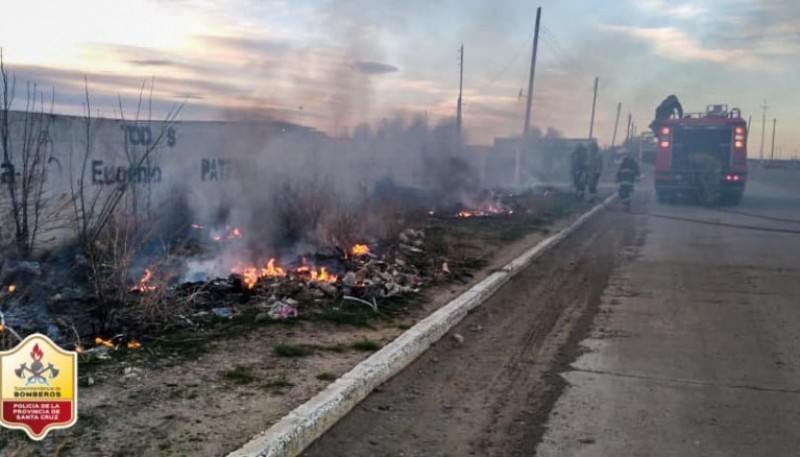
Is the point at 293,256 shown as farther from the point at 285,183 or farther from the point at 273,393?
the point at 273,393

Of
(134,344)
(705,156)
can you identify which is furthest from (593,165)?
(134,344)

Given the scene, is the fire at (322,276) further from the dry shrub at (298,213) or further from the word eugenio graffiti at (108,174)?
the word eugenio graffiti at (108,174)

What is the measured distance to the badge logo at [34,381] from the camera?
7.44 feet

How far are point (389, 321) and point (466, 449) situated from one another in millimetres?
2588

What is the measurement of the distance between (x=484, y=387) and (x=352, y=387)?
101 centimetres

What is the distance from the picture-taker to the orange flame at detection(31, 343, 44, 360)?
2277 mm

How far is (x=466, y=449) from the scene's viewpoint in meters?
3.65

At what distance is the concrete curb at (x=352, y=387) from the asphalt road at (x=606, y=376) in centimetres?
9

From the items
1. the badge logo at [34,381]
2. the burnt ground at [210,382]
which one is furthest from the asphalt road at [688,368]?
the badge logo at [34,381]

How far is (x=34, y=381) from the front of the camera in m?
2.30

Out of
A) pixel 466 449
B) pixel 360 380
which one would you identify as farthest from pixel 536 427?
pixel 360 380

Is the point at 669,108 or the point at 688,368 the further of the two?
the point at 669,108

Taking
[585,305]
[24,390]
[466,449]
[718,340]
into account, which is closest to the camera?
[24,390]

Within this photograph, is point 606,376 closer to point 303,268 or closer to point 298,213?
point 303,268
